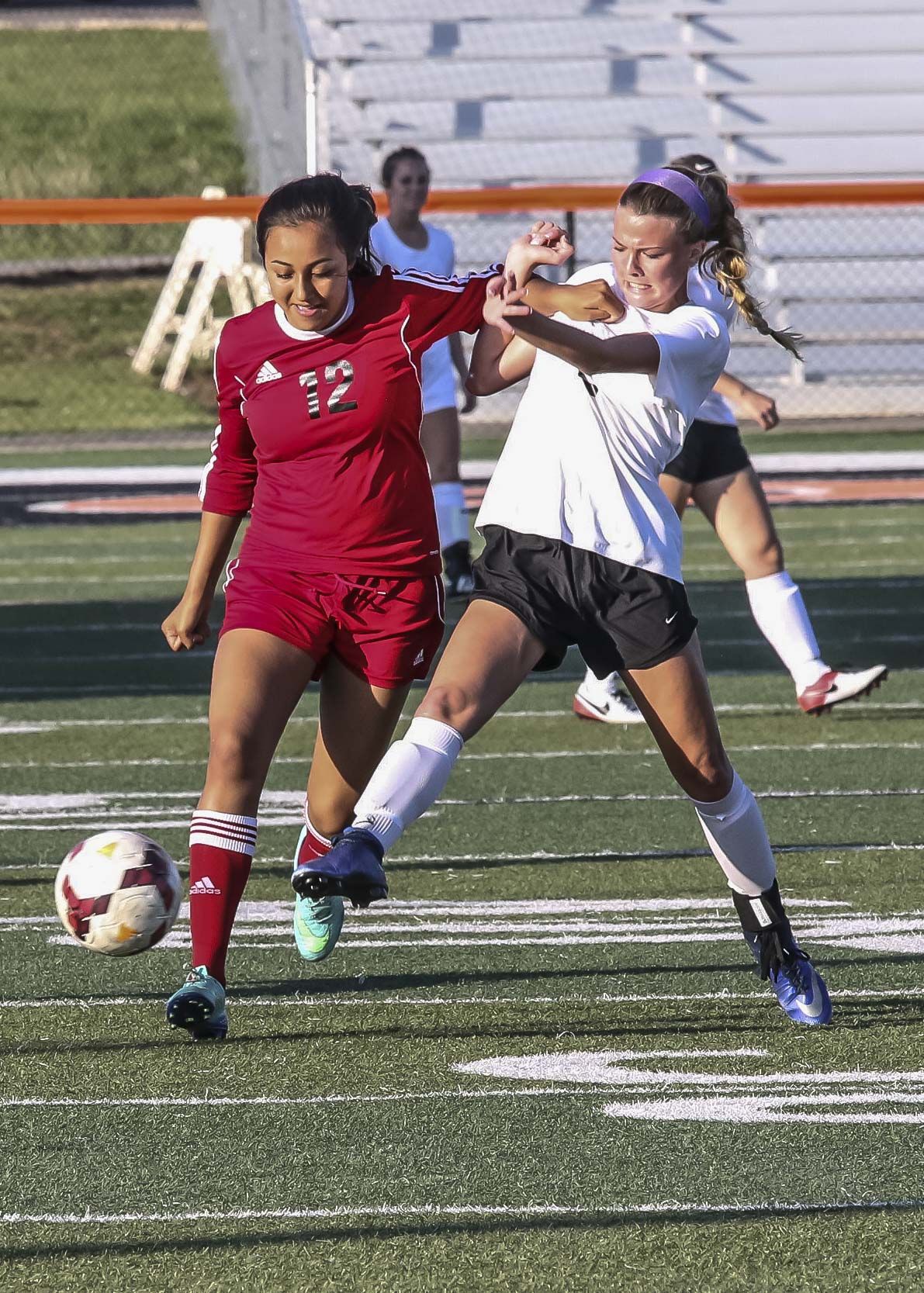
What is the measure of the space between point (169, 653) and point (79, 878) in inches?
224

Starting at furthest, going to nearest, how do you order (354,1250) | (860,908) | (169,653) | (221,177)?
(221,177) → (169,653) → (860,908) → (354,1250)

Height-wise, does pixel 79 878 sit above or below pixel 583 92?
above

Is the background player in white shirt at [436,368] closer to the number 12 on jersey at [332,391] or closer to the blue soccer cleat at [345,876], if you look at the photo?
the number 12 on jersey at [332,391]

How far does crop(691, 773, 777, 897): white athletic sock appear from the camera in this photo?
4770 mm

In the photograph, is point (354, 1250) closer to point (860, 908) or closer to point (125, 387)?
point (860, 908)

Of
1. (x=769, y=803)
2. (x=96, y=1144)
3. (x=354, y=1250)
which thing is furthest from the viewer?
(x=769, y=803)

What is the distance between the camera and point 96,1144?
4.01 m

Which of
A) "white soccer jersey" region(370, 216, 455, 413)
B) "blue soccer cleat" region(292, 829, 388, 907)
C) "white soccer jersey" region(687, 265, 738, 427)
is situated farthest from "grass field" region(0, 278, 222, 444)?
"blue soccer cleat" region(292, 829, 388, 907)

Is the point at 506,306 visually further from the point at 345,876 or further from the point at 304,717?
the point at 304,717

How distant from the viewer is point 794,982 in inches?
Answer: 187

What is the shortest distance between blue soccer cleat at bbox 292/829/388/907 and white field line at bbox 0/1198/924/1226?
68cm

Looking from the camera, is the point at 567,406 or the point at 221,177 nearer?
the point at 567,406

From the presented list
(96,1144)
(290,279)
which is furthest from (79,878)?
(290,279)

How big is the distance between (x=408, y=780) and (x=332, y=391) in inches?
36.1
